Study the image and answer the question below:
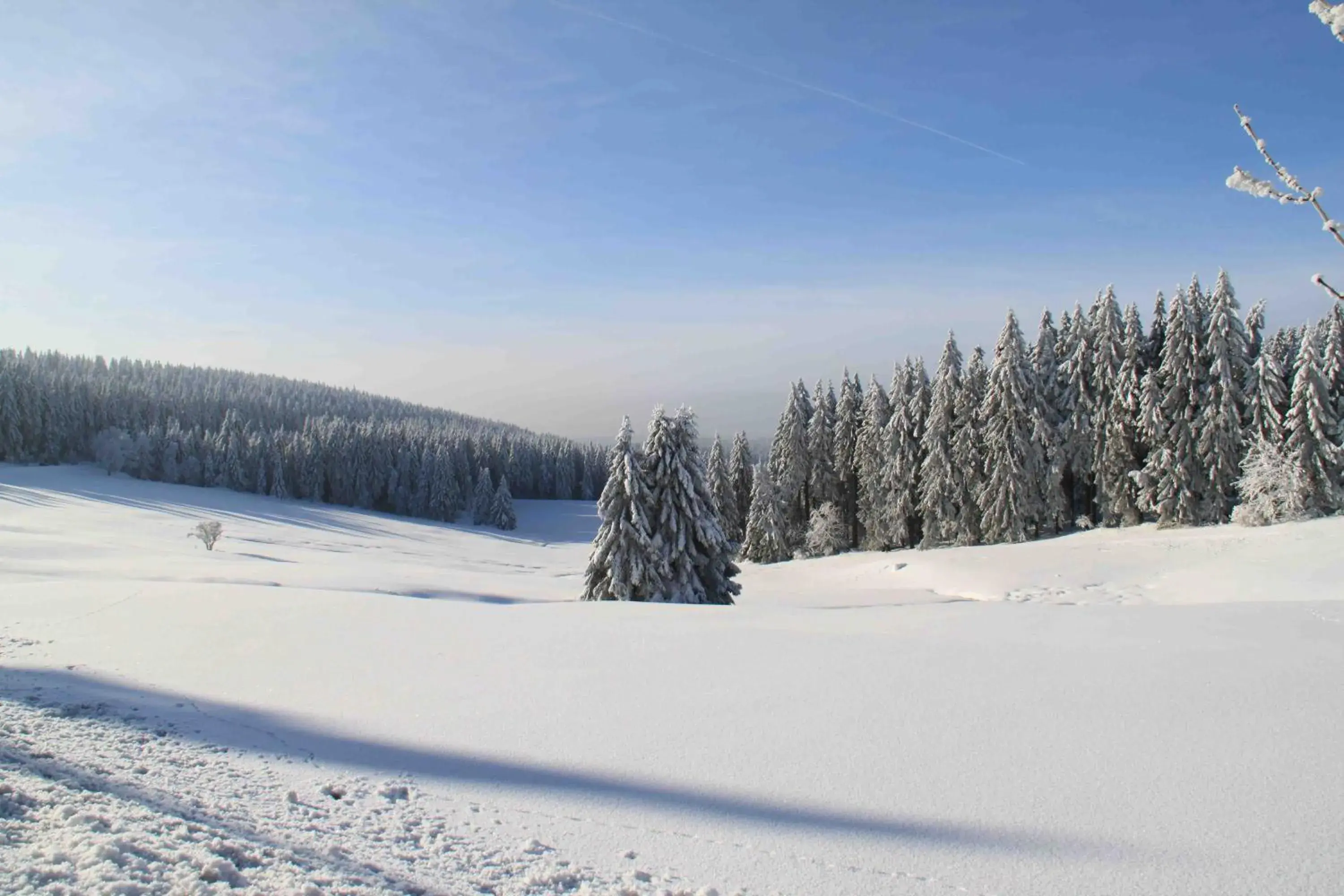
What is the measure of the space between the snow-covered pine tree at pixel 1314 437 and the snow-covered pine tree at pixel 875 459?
19114 millimetres

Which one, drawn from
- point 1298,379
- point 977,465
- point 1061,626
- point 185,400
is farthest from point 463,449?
point 1061,626

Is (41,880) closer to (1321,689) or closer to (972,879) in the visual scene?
(972,879)

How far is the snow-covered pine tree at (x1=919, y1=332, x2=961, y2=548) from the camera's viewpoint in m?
40.9

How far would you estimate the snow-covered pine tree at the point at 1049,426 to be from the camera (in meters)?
38.3

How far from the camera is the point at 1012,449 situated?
124 feet

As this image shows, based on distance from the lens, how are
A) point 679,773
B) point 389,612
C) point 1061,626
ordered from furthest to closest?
point 389,612
point 1061,626
point 679,773

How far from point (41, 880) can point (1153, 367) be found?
43.8 meters

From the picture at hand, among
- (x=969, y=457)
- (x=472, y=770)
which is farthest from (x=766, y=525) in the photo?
(x=472, y=770)

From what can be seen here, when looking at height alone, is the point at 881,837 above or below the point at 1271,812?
below

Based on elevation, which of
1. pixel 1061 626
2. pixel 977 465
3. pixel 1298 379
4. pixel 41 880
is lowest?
pixel 41 880

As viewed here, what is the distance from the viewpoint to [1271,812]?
4148 mm

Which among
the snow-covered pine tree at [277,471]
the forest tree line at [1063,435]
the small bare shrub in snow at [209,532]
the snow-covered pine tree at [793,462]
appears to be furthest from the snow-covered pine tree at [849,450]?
the snow-covered pine tree at [277,471]

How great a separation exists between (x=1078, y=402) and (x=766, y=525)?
19322mm

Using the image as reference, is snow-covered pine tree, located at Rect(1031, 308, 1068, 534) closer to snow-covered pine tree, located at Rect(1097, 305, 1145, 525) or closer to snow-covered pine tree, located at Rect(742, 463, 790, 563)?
snow-covered pine tree, located at Rect(1097, 305, 1145, 525)
